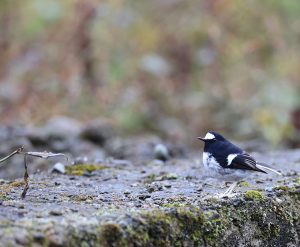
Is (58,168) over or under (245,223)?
over

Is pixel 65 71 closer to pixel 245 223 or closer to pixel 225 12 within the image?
pixel 225 12

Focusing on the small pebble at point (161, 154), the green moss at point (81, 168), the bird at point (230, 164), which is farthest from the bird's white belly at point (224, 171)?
the small pebble at point (161, 154)

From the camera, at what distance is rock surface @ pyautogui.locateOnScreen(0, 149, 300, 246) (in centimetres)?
269

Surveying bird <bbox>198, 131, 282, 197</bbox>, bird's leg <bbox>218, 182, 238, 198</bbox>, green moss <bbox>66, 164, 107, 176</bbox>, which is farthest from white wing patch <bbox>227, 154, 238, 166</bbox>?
green moss <bbox>66, 164, 107, 176</bbox>

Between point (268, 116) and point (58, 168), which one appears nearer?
point (58, 168)

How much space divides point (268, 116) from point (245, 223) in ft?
19.9

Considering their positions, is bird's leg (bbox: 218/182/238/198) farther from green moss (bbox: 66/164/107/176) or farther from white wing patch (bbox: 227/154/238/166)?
green moss (bbox: 66/164/107/176)

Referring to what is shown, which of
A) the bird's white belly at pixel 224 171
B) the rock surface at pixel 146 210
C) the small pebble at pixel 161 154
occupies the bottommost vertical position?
the rock surface at pixel 146 210

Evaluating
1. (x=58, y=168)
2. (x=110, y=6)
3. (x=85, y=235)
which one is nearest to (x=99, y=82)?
(x=110, y=6)

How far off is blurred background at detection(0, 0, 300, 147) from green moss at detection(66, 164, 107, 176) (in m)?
4.56

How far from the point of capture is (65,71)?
1048 cm

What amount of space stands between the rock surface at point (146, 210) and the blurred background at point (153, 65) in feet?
16.6

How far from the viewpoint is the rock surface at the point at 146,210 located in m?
2.69

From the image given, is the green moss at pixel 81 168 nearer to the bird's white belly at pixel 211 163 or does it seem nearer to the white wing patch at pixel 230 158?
the bird's white belly at pixel 211 163
